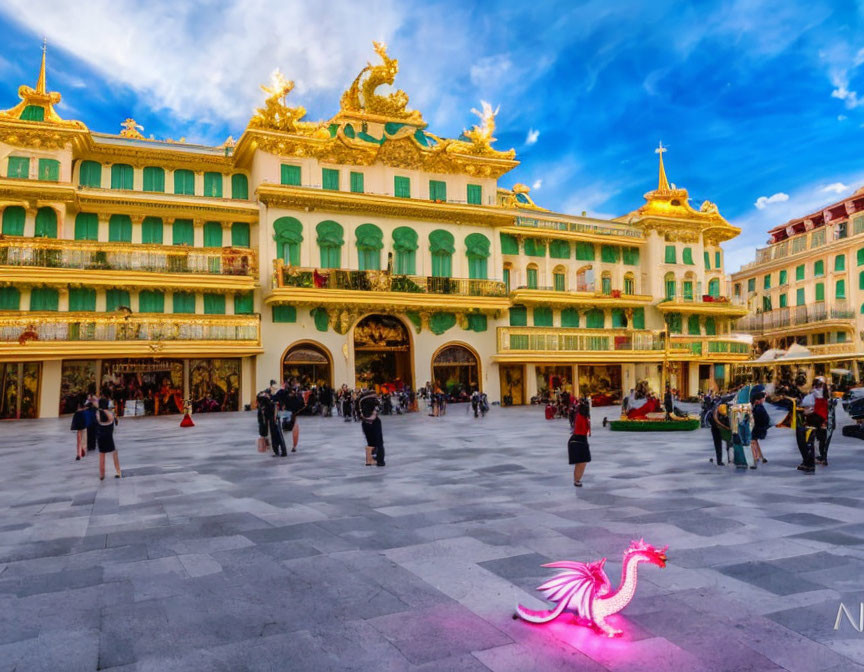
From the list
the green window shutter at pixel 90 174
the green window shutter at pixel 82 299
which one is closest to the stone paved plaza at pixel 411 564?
the green window shutter at pixel 82 299

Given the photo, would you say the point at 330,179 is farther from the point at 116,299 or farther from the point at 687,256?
the point at 687,256

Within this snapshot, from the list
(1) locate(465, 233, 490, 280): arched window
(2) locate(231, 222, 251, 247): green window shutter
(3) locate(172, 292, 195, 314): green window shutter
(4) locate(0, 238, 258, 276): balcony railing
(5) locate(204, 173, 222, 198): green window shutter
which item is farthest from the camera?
(1) locate(465, 233, 490, 280): arched window

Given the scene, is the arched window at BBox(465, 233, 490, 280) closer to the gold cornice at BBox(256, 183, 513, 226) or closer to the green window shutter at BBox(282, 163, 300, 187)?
the gold cornice at BBox(256, 183, 513, 226)

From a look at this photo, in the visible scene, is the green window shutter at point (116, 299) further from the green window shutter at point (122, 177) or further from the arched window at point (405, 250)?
the arched window at point (405, 250)

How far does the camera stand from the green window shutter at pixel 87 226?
30.7 meters

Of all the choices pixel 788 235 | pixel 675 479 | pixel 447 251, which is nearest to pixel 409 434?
pixel 675 479

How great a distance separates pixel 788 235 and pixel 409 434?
48.9 metres

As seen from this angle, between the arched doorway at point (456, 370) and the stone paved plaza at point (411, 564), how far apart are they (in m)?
22.3

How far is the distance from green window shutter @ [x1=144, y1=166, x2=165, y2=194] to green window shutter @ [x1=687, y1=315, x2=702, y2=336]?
34.2m

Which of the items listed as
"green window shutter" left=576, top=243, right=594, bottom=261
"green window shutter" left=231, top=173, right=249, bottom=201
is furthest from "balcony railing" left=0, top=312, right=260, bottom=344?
"green window shutter" left=576, top=243, right=594, bottom=261

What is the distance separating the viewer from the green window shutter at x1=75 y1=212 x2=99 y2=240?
101ft

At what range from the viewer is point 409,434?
20031 millimetres

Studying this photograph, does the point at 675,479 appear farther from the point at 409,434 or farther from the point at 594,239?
the point at 594,239

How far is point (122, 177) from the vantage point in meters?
32.1
